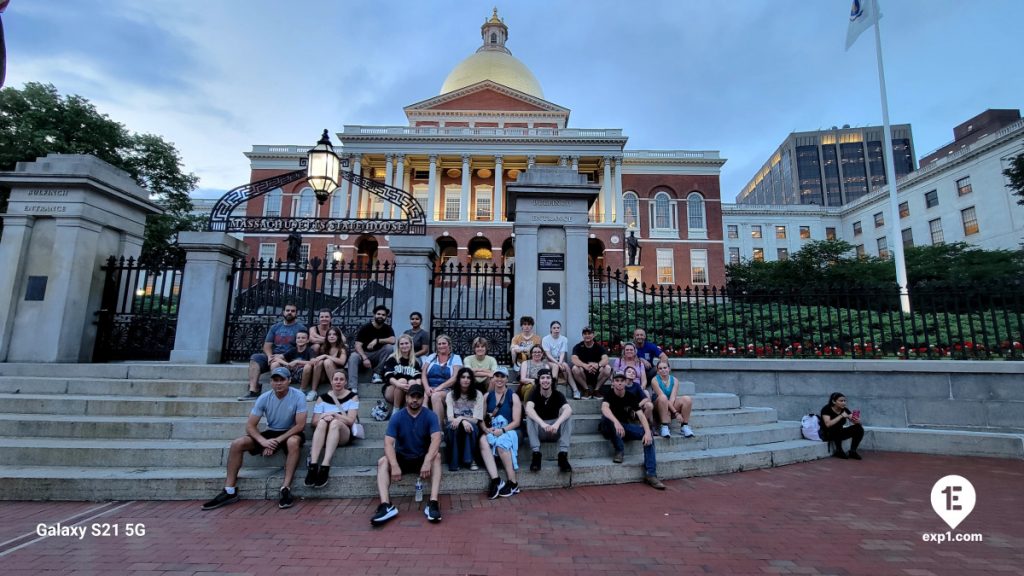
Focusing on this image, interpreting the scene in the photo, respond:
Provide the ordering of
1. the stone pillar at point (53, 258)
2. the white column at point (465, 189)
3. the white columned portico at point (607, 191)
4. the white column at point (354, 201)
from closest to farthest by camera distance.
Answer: the stone pillar at point (53, 258)
the white column at point (354, 201)
the white columned portico at point (607, 191)
the white column at point (465, 189)

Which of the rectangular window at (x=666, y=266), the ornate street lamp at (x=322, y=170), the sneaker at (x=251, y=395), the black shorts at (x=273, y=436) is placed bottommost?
the black shorts at (x=273, y=436)

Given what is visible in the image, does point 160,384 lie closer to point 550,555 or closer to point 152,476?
point 152,476

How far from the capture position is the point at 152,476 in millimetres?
4836

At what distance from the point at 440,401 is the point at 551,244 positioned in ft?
12.3

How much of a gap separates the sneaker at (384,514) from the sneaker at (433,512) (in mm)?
302

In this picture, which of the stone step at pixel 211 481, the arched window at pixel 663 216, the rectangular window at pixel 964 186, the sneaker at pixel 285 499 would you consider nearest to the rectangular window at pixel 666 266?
the arched window at pixel 663 216

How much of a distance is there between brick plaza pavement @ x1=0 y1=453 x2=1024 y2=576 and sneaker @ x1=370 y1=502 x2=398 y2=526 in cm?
9

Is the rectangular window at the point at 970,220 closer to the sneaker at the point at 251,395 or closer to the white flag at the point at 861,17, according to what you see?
the white flag at the point at 861,17

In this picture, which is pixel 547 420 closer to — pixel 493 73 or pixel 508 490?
pixel 508 490

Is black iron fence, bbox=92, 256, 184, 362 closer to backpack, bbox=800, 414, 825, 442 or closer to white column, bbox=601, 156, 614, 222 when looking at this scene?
backpack, bbox=800, 414, 825, 442

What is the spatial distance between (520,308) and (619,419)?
106 inches

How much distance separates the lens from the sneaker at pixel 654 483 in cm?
544

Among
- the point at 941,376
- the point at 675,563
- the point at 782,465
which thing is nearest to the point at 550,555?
the point at 675,563

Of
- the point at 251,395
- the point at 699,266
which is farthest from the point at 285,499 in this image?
the point at 699,266
